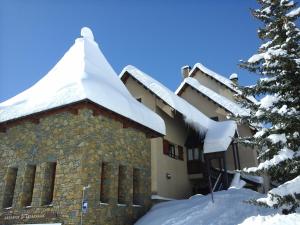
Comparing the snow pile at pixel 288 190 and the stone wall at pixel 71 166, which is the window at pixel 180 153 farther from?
the snow pile at pixel 288 190

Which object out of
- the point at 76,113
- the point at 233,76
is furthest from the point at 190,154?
the point at 76,113

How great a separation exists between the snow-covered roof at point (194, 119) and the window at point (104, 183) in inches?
209

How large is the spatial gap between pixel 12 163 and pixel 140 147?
506 cm

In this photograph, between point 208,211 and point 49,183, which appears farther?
point 49,183

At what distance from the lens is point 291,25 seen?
8.98 metres

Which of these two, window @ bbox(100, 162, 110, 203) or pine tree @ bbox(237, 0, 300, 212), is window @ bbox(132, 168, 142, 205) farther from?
pine tree @ bbox(237, 0, 300, 212)

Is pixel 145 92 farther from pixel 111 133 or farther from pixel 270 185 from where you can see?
pixel 270 185

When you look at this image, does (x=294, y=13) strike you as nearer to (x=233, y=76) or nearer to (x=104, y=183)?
(x=104, y=183)

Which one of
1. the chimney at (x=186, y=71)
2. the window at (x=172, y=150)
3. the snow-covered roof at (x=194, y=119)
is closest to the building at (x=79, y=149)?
the snow-covered roof at (x=194, y=119)

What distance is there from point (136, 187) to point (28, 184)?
4.25 metres

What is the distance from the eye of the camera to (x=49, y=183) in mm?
11617

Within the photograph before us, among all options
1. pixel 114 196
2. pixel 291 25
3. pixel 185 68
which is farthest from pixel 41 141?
pixel 185 68

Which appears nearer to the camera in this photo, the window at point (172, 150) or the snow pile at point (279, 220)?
the snow pile at point (279, 220)

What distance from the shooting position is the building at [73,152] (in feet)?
35.7
